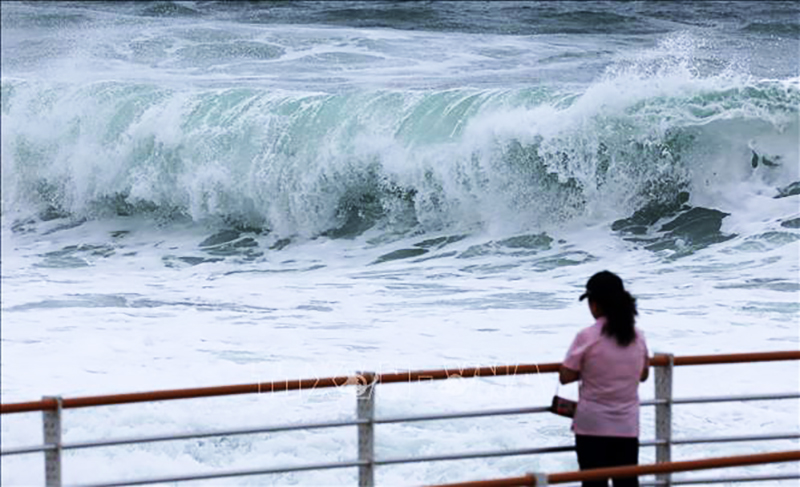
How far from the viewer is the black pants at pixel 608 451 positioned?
4.62 meters

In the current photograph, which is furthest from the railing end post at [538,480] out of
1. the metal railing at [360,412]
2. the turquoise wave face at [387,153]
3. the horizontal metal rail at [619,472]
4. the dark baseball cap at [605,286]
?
the turquoise wave face at [387,153]

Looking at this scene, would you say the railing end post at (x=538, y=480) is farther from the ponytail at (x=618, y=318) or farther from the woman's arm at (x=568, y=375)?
the ponytail at (x=618, y=318)

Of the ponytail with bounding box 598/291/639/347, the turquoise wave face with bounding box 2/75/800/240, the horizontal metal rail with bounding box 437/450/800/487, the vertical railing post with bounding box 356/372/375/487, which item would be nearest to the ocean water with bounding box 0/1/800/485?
the turquoise wave face with bounding box 2/75/800/240

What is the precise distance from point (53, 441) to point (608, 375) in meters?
1.71

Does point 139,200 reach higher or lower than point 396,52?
lower

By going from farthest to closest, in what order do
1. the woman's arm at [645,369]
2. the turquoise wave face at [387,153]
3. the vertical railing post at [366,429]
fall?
the turquoise wave face at [387,153] → the woman's arm at [645,369] → the vertical railing post at [366,429]

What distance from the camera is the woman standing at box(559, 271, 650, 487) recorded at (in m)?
4.56

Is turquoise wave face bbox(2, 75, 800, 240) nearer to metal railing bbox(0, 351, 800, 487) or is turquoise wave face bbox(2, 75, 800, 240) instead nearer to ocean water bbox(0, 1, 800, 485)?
ocean water bbox(0, 1, 800, 485)

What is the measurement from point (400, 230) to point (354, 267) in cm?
185

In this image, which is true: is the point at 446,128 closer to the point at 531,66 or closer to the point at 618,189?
the point at 618,189

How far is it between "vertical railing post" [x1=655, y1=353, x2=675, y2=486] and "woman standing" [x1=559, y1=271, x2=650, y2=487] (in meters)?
0.12

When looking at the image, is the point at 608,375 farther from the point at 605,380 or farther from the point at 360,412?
the point at 360,412

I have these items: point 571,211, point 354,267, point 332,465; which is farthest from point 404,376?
point 571,211

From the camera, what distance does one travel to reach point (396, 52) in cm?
2517
